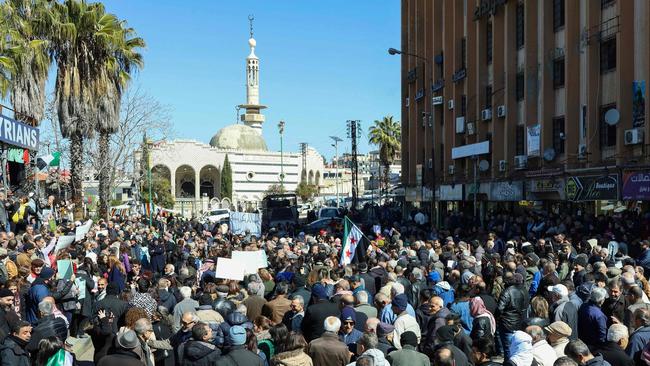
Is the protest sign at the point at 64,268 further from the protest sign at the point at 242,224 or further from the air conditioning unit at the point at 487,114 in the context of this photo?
the air conditioning unit at the point at 487,114

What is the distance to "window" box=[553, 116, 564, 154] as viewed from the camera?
27.5 m

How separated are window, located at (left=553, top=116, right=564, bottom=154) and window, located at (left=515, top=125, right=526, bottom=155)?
9.45 ft

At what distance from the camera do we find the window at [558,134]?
27.5 meters

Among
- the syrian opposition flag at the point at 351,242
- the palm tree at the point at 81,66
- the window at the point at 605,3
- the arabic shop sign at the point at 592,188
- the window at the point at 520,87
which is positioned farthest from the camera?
the window at the point at 520,87

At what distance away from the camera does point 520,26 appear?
31297 mm

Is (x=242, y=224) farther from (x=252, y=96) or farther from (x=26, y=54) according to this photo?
(x=252, y=96)

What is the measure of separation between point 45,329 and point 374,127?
6208cm

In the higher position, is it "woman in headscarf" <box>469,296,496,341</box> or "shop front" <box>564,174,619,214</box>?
"shop front" <box>564,174,619,214</box>

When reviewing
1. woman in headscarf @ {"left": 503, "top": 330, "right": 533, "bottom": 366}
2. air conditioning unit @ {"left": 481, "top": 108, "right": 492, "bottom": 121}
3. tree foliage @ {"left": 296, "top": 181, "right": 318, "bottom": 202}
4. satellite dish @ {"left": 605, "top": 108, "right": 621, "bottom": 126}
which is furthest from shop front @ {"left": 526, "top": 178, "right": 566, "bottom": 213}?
tree foliage @ {"left": 296, "top": 181, "right": 318, "bottom": 202}

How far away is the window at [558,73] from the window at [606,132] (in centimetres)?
311

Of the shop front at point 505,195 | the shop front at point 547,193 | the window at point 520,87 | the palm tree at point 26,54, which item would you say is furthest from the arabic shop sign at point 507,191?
the palm tree at point 26,54

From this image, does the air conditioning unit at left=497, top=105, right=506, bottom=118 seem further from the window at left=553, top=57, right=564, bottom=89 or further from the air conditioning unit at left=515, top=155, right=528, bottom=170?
the window at left=553, top=57, right=564, bottom=89

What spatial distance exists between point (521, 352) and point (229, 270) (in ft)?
21.0

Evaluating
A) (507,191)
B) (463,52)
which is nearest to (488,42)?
(463,52)
